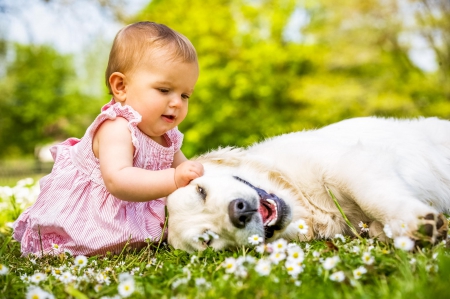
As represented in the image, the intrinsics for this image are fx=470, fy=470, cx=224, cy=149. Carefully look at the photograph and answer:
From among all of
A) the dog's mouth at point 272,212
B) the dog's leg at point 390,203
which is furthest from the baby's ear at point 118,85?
the dog's leg at point 390,203

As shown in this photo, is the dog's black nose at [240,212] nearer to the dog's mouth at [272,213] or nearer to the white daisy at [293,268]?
the dog's mouth at [272,213]

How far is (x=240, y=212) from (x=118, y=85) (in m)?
1.35

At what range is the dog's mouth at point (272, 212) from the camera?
2.95 m

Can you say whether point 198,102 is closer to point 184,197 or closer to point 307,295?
point 184,197

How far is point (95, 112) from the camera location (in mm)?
39969

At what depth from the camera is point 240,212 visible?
106 inches

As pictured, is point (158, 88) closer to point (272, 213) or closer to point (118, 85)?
point (118, 85)

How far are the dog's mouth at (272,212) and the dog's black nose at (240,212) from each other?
0.23 meters

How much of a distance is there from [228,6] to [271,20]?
1891 mm

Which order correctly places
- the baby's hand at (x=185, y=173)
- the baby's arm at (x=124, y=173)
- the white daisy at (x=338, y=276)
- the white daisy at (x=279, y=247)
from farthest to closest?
the baby's hand at (x=185, y=173) → the baby's arm at (x=124, y=173) → the white daisy at (x=279, y=247) → the white daisy at (x=338, y=276)

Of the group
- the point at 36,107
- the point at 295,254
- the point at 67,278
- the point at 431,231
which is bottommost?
the point at 36,107

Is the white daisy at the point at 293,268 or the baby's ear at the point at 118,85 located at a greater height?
the baby's ear at the point at 118,85

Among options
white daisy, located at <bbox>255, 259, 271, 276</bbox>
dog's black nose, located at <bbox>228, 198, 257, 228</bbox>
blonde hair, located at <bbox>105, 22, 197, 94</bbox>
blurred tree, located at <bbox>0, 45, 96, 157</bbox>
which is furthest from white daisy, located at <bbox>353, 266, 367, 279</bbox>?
blurred tree, located at <bbox>0, 45, 96, 157</bbox>

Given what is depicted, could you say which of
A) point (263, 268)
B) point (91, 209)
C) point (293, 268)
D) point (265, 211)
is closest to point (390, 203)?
point (265, 211)
